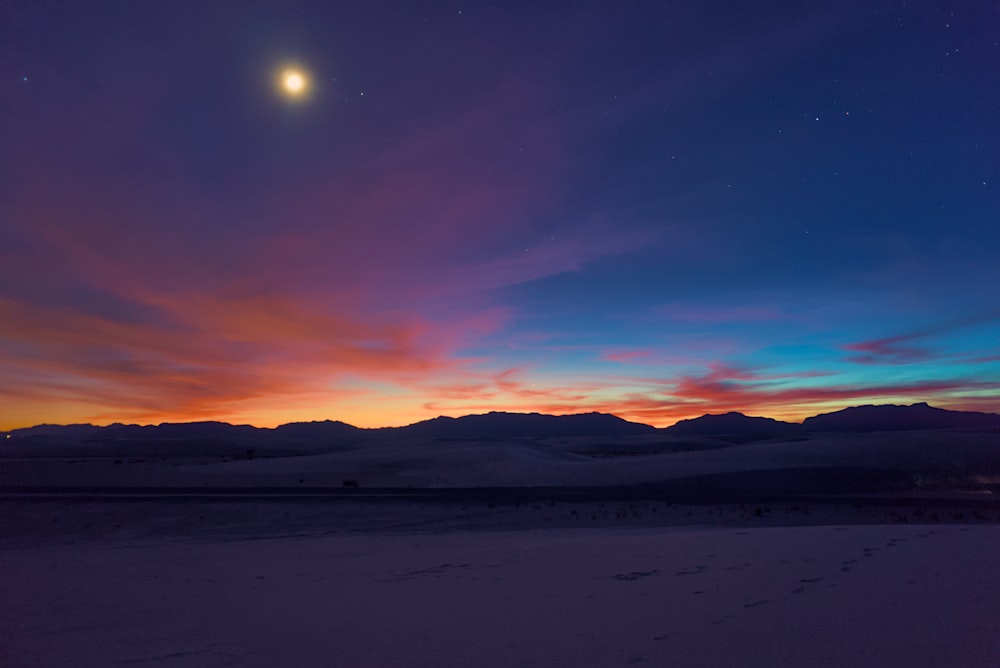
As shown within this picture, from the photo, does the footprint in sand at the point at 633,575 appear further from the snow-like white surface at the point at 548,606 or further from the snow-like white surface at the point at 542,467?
the snow-like white surface at the point at 542,467

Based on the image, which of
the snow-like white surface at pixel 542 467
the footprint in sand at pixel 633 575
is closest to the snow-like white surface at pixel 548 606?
the footprint in sand at pixel 633 575

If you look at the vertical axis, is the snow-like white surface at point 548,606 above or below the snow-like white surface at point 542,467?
below

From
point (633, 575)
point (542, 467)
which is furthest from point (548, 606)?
point (542, 467)

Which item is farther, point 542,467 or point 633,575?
point 542,467

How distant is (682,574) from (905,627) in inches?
128

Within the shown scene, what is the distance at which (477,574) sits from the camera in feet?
30.7

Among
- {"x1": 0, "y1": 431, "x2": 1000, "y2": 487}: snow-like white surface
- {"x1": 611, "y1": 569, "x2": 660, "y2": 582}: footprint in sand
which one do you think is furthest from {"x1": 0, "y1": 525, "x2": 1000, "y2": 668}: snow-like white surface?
{"x1": 0, "y1": 431, "x2": 1000, "y2": 487}: snow-like white surface

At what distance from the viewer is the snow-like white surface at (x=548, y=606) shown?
16.6 feet

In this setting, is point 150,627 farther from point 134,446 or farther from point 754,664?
point 134,446

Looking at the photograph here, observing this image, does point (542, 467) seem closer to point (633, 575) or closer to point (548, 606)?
point (633, 575)

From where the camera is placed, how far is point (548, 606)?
6.91m

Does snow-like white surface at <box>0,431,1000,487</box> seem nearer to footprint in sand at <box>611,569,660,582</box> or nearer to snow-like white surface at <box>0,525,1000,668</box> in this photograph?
snow-like white surface at <box>0,525,1000,668</box>

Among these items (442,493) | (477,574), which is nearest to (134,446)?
(442,493)

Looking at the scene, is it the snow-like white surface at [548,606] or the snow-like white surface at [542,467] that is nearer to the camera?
the snow-like white surface at [548,606]
